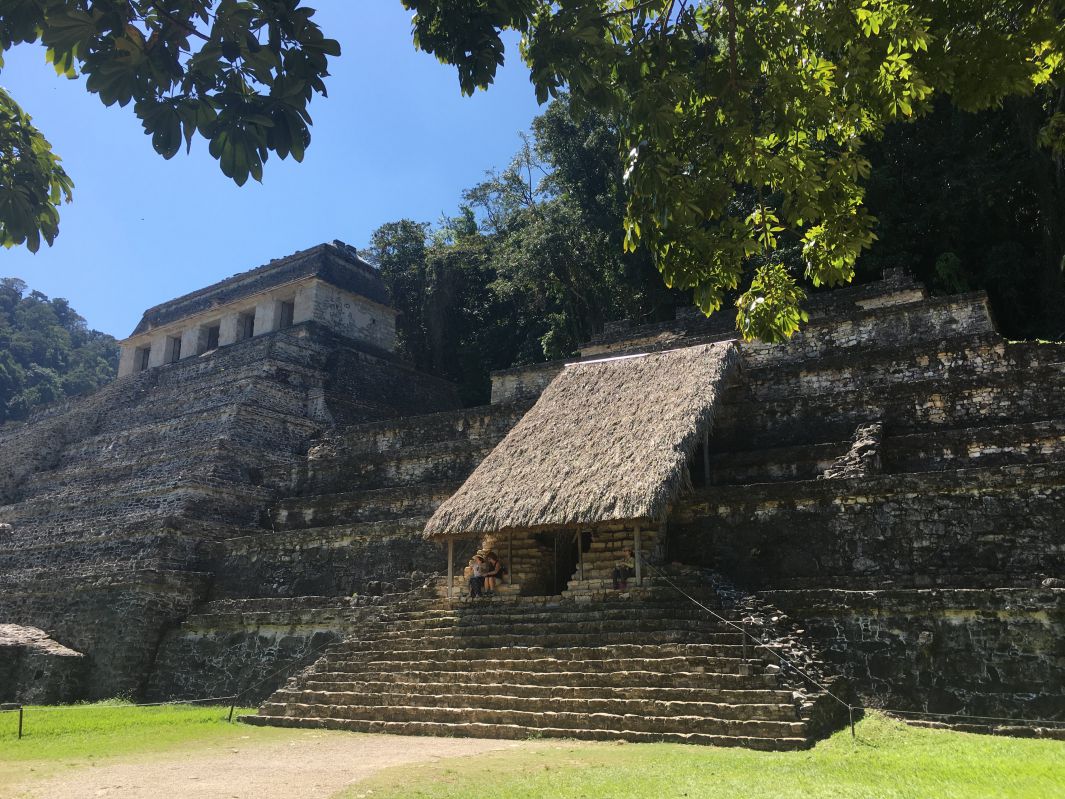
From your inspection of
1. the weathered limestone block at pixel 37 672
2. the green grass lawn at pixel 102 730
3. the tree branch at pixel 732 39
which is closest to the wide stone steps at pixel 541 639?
the green grass lawn at pixel 102 730

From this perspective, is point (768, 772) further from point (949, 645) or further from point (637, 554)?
point (637, 554)

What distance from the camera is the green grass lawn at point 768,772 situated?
4.63m

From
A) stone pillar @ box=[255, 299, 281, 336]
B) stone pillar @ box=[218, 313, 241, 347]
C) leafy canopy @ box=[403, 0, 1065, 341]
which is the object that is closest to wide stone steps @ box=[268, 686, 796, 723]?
leafy canopy @ box=[403, 0, 1065, 341]

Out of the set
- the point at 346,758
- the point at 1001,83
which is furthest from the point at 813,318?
the point at 346,758

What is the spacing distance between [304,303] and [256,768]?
14348 millimetres

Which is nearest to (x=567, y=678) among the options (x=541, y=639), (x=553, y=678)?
(x=553, y=678)

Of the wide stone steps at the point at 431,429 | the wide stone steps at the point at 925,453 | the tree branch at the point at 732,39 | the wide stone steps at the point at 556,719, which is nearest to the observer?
the tree branch at the point at 732,39

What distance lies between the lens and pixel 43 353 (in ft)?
116

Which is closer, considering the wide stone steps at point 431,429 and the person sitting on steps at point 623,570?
the person sitting on steps at point 623,570

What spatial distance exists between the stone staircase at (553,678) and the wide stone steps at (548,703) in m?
0.01

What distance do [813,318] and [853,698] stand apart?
7837 millimetres

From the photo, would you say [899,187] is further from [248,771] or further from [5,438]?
[5,438]

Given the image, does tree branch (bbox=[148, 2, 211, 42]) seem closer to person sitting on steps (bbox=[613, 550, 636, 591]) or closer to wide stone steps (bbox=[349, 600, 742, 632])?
wide stone steps (bbox=[349, 600, 742, 632])

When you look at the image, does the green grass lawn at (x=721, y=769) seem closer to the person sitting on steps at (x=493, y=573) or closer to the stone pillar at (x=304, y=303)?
the person sitting on steps at (x=493, y=573)
